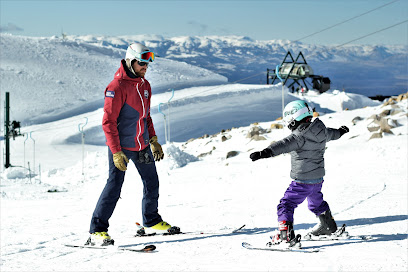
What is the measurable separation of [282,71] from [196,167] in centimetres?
2713

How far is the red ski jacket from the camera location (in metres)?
4.09

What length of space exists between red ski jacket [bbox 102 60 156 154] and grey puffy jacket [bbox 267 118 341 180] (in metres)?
1.28

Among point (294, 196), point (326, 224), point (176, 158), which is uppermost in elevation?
point (176, 158)

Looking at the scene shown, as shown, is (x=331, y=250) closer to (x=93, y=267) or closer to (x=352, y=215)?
(x=352, y=215)

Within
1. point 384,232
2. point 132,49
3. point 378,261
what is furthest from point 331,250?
point 132,49

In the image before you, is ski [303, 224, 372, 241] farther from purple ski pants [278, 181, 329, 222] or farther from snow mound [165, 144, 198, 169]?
snow mound [165, 144, 198, 169]

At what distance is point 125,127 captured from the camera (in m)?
4.24

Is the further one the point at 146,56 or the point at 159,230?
the point at 159,230

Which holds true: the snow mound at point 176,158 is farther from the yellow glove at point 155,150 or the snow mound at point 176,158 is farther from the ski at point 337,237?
the ski at point 337,237

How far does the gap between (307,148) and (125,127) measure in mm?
1546

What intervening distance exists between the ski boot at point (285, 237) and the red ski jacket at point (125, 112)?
4.50ft

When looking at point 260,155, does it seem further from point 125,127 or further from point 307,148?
point 125,127

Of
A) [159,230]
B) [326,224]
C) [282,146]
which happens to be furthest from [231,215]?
[282,146]

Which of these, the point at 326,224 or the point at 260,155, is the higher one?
the point at 260,155
